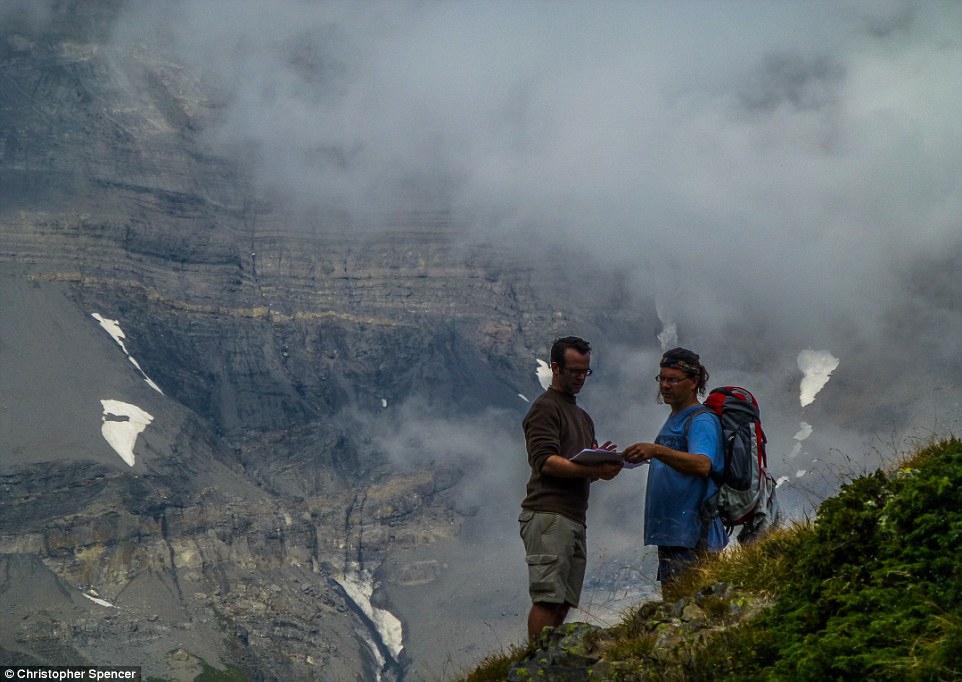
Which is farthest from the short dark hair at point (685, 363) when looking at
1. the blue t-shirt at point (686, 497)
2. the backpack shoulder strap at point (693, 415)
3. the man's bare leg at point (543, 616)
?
the man's bare leg at point (543, 616)

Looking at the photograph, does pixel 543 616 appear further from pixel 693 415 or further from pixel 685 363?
pixel 685 363

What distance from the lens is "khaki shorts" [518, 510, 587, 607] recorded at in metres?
8.66

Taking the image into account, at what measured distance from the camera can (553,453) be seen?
28.6ft

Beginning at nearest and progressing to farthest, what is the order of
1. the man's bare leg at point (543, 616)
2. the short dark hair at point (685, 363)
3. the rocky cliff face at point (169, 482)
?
the man's bare leg at point (543, 616) → the short dark hair at point (685, 363) → the rocky cliff face at point (169, 482)

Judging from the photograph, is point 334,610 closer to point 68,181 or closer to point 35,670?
point 35,670

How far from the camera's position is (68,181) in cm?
19838

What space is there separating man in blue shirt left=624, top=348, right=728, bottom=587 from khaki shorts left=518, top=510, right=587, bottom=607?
2.05 ft

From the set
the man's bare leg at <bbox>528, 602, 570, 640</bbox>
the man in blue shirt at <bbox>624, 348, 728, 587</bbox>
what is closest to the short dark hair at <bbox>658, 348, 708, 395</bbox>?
the man in blue shirt at <bbox>624, 348, 728, 587</bbox>

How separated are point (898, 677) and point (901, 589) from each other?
0.73m

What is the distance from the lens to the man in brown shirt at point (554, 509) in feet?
28.3

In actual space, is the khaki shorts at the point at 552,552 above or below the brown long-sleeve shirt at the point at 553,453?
below

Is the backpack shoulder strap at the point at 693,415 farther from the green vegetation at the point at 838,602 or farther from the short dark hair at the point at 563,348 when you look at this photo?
the green vegetation at the point at 838,602

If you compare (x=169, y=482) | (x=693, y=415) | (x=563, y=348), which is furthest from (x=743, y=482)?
(x=169, y=482)

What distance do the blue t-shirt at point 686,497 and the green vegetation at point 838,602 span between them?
86cm
